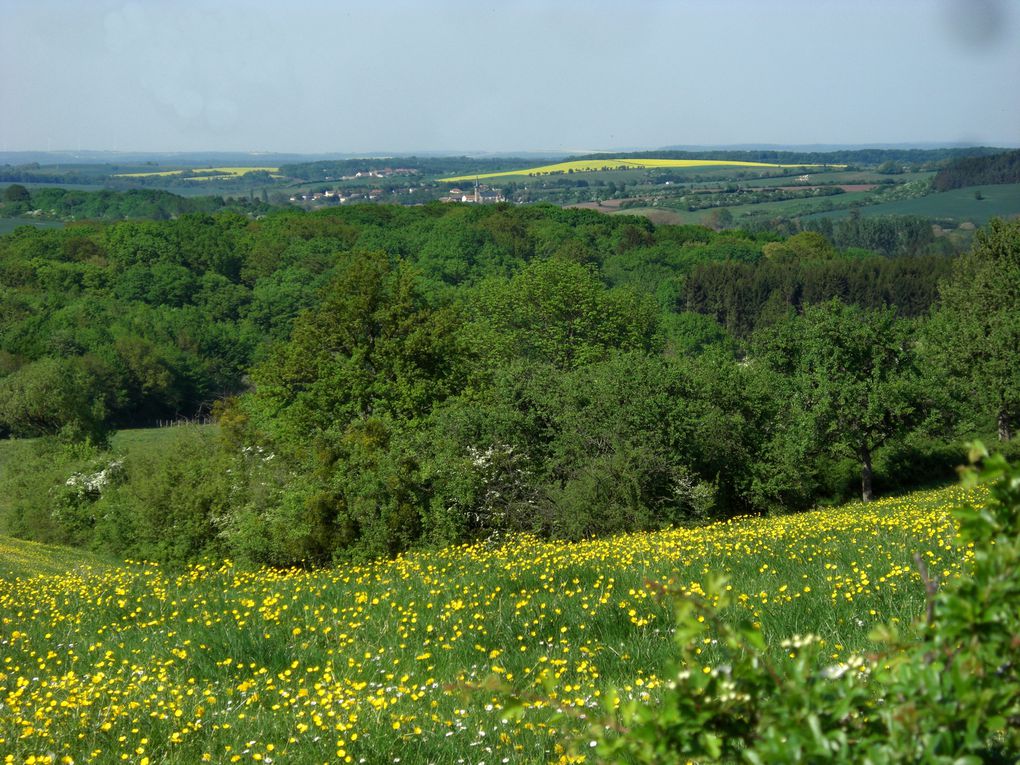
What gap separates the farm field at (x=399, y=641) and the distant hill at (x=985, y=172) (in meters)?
205

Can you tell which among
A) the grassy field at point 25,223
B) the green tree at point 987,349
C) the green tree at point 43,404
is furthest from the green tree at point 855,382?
the grassy field at point 25,223

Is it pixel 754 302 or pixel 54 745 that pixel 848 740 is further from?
pixel 754 302

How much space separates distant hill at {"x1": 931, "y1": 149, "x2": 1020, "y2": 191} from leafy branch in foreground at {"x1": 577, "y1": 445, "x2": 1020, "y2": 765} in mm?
211700

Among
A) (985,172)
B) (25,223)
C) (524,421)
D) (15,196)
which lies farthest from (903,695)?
(15,196)

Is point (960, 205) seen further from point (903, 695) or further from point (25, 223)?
point (903, 695)

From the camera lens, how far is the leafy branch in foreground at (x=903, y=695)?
254cm

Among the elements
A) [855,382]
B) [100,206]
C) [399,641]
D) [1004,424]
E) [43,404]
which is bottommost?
[43,404]

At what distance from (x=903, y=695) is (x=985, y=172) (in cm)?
22094

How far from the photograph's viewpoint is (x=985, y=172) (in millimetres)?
195125

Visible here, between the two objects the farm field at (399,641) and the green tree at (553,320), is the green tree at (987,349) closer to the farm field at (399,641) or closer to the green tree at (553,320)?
the green tree at (553,320)

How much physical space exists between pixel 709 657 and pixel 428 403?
26.7 m

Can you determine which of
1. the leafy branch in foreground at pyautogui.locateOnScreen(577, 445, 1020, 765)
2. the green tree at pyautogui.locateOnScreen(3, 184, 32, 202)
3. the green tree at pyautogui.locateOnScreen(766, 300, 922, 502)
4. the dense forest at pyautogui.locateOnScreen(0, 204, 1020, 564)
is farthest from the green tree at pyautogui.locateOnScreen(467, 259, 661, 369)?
the green tree at pyautogui.locateOnScreen(3, 184, 32, 202)

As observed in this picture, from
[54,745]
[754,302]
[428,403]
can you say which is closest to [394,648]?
[54,745]

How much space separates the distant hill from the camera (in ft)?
621
